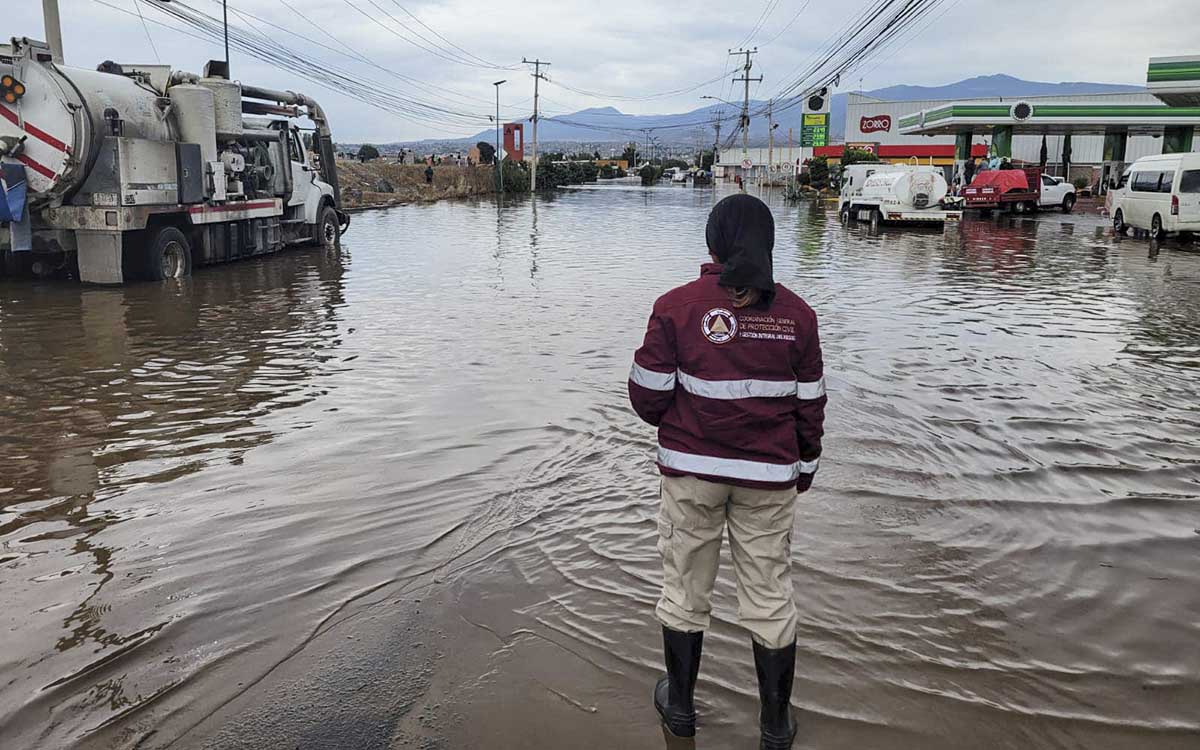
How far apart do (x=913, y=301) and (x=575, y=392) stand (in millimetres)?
7213

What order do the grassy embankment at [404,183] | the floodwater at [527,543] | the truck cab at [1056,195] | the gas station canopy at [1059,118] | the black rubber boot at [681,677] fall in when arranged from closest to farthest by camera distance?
1. the black rubber boot at [681,677]
2. the floodwater at [527,543]
3. the truck cab at [1056,195]
4. the gas station canopy at [1059,118]
5. the grassy embankment at [404,183]

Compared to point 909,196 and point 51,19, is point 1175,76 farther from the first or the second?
point 51,19

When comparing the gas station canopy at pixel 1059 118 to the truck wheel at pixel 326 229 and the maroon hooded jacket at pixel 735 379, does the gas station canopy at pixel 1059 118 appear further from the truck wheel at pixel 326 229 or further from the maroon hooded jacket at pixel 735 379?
the maroon hooded jacket at pixel 735 379

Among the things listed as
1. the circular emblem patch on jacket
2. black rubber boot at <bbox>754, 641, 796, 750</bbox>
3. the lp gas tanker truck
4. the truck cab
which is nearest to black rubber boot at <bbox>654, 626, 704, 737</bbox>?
black rubber boot at <bbox>754, 641, 796, 750</bbox>

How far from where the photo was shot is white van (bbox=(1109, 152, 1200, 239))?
21.1 meters

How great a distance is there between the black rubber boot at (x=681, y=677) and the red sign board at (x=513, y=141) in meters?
72.9

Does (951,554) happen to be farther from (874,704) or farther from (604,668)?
(604,668)

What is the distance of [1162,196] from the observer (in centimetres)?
2205

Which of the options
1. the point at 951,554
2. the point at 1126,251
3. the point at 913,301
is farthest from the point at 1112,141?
the point at 951,554

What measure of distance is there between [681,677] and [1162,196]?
76.4 feet

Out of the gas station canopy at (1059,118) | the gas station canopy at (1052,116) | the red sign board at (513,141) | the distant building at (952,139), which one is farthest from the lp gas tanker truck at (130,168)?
the red sign board at (513,141)

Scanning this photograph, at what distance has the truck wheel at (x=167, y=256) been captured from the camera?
14.9m

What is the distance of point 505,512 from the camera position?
5500 millimetres

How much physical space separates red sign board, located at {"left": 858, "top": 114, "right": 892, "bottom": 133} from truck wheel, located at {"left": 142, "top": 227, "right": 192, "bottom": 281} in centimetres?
7063
